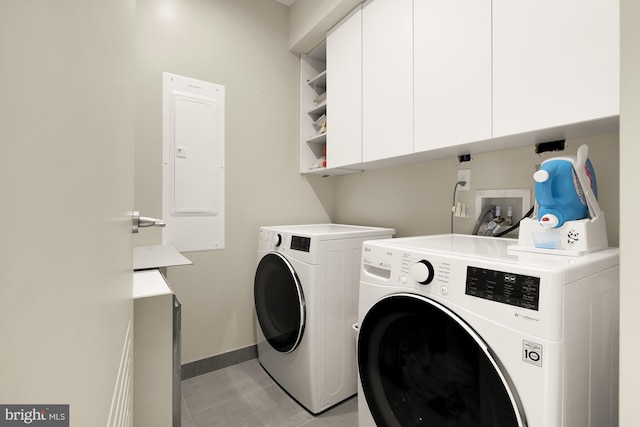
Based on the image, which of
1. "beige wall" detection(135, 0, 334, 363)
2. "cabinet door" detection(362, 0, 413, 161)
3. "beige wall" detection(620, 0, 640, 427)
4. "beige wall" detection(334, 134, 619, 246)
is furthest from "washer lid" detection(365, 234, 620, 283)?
"beige wall" detection(135, 0, 334, 363)

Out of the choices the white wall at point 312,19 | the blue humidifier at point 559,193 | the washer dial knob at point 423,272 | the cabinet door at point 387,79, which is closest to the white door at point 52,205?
the washer dial knob at point 423,272

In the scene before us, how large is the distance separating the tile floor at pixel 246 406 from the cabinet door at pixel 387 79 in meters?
1.42

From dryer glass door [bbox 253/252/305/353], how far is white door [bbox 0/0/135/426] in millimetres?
1305

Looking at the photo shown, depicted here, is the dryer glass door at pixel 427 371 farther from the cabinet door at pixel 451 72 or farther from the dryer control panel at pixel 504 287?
the cabinet door at pixel 451 72

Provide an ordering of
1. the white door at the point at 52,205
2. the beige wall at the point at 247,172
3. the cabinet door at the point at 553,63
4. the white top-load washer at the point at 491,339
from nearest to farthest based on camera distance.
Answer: the white door at the point at 52,205 < the white top-load washer at the point at 491,339 < the cabinet door at the point at 553,63 < the beige wall at the point at 247,172

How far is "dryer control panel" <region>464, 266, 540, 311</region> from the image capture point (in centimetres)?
69

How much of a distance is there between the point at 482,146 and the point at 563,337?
892mm

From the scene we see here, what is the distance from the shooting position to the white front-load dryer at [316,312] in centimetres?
152

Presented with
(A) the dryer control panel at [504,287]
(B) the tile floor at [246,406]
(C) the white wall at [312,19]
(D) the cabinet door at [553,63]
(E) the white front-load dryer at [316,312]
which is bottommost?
(B) the tile floor at [246,406]

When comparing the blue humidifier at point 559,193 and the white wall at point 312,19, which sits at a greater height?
the white wall at point 312,19

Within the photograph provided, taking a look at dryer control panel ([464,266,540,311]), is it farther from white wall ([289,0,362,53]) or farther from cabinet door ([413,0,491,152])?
white wall ([289,0,362,53])

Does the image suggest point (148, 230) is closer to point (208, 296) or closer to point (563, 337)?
point (208, 296)

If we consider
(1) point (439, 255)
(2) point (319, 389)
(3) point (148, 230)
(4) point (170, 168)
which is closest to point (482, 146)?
(1) point (439, 255)

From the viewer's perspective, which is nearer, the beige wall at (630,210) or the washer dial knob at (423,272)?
the beige wall at (630,210)
